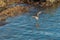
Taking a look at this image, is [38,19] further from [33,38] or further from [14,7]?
[33,38]

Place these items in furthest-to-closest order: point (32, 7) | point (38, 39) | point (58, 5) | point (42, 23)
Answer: point (58, 5) → point (32, 7) → point (42, 23) → point (38, 39)

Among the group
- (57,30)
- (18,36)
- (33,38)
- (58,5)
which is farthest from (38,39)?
(58,5)

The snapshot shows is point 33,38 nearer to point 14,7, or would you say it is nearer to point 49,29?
point 49,29

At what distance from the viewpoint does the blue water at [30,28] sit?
15188 millimetres

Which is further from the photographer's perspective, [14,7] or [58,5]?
[58,5]

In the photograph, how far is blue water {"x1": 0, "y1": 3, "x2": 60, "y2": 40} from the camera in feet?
49.8

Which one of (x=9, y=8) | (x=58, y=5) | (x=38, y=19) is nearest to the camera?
(x=38, y=19)

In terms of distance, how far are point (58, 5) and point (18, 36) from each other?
35.1ft

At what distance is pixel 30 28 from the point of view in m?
17.1

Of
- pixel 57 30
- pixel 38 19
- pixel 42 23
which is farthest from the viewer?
pixel 38 19

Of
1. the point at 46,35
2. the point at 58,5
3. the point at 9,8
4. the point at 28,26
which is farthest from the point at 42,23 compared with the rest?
the point at 58,5

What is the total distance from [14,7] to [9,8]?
58 cm

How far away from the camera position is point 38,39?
48.1ft

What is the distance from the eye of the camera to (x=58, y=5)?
2502 cm
